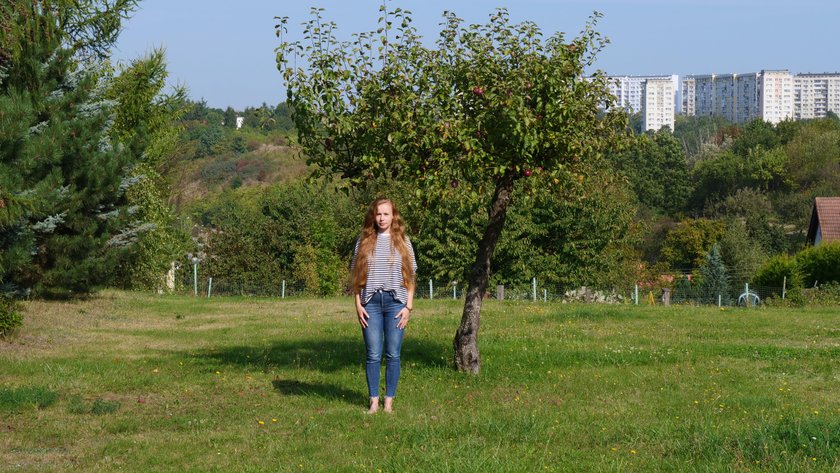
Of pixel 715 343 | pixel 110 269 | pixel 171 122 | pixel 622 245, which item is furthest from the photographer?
pixel 622 245

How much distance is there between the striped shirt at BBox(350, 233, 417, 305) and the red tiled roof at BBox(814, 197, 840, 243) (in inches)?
1785

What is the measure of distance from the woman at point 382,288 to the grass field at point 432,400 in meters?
0.47

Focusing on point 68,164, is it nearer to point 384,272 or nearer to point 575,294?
point 384,272

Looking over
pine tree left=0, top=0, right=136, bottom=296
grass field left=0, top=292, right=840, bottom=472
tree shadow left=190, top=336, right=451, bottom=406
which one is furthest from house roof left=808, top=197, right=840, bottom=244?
tree shadow left=190, top=336, right=451, bottom=406

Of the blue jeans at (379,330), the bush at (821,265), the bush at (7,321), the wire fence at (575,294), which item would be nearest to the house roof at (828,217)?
the wire fence at (575,294)

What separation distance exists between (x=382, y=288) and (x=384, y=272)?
0.51 ft

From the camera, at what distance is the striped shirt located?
9742mm

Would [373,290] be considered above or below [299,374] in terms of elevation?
above

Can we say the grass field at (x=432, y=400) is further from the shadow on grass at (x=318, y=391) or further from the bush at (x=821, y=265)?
the bush at (x=821, y=265)

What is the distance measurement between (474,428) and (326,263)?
1969 inches

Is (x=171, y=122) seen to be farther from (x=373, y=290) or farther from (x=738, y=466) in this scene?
(x=738, y=466)

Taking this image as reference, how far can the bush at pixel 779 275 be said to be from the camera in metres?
39.3

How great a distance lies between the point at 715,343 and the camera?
15914mm

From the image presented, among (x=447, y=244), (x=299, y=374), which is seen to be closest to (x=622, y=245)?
(x=447, y=244)
